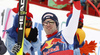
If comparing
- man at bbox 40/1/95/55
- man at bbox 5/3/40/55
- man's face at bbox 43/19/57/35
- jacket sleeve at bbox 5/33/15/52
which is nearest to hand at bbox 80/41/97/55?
man at bbox 40/1/95/55

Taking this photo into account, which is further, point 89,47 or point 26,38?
point 26,38

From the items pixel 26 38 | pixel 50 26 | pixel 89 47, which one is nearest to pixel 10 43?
pixel 26 38

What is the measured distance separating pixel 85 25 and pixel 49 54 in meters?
1.86

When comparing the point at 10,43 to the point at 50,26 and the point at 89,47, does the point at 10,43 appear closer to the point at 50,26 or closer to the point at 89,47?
the point at 50,26

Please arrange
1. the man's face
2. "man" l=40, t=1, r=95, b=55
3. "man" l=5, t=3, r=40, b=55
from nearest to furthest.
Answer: "man" l=40, t=1, r=95, b=55 < the man's face < "man" l=5, t=3, r=40, b=55

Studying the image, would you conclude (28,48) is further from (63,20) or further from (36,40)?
(63,20)

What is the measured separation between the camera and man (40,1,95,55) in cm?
300

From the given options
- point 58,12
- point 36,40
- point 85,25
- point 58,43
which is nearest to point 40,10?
point 58,12

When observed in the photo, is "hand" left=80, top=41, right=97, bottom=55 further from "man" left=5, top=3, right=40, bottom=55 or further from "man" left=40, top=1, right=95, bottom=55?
"man" left=5, top=3, right=40, bottom=55

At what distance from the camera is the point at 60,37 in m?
3.20

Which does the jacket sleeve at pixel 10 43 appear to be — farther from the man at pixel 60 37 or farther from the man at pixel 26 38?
the man at pixel 60 37

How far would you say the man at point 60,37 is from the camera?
3.00 meters

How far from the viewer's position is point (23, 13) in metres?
2.81

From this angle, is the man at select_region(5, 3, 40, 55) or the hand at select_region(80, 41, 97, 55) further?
the man at select_region(5, 3, 40, 55)
